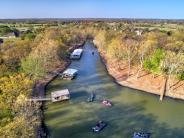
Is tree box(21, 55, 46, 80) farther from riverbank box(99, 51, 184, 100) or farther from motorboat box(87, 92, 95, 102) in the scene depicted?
Answer: riverbank box(99, 51, 184, 100)

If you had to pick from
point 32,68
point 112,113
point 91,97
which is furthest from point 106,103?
point 32,68

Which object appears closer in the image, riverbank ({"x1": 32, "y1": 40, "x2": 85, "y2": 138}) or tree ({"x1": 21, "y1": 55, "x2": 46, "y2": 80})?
riverbank ({"x1": 32, "y1": 40, "x2": 85, "y2": 138})

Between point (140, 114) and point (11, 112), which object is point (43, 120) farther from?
point (140, 114)

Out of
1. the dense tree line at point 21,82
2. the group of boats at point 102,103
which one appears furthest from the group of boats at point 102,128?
the dense tree line at point 21,82

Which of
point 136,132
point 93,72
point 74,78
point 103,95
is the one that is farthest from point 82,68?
point 136,132

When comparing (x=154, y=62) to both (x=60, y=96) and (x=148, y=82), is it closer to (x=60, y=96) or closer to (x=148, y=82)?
(x=148, y=82)

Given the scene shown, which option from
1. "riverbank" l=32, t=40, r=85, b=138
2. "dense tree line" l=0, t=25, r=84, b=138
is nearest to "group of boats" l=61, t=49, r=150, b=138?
"riverbank" l=32, t=40, r=85, b=138

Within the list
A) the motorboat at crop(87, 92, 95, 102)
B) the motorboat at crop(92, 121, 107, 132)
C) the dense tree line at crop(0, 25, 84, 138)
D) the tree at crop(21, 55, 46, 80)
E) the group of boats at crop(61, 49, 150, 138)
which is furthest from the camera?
the tree at crop(21, 55, 46, 80)
